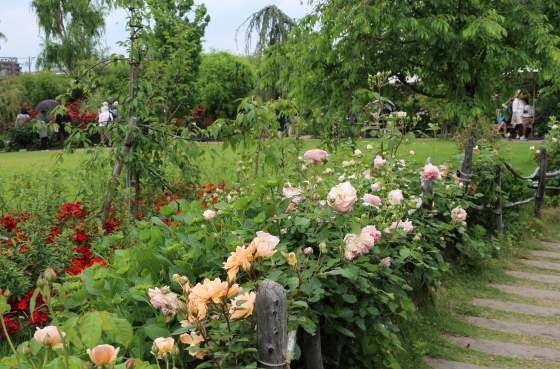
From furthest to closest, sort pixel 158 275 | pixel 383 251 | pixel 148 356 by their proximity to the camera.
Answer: pixel 383 251 → pixel 158 275 → pixel 148 356

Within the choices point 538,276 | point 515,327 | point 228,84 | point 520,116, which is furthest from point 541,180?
point 228,84

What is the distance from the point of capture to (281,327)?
1550 mm

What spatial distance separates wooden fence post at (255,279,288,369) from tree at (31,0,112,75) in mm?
32281

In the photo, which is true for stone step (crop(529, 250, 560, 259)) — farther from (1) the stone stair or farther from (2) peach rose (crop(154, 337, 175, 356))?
(2) peach rose (crop(154, 337, 175, 356))

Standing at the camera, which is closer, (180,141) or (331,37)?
(180,141)

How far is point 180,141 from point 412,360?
2298 millimetres

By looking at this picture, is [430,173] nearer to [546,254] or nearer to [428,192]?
[428,192]

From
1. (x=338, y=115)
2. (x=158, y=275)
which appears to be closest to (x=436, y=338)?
(x=158, y=275)

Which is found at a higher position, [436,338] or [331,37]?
[331,37]

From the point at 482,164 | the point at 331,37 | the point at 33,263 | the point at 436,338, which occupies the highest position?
the point at 331,37

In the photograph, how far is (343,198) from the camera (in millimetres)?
→ 2057

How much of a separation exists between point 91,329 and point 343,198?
1171 millimetres

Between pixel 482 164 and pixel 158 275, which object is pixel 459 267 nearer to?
pixel 482 164

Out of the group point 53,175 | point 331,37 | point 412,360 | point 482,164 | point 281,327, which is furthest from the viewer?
point 331,37
